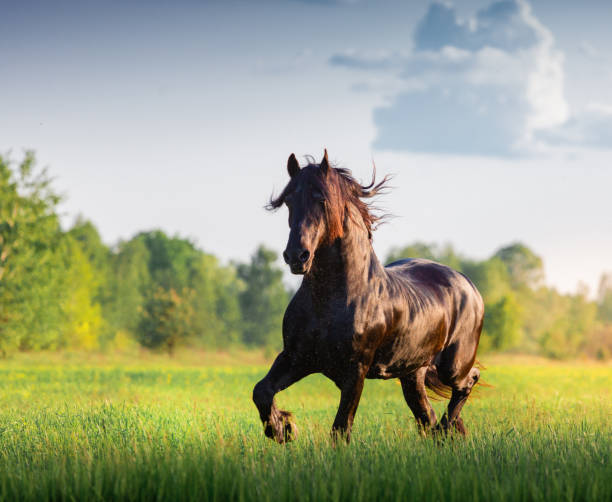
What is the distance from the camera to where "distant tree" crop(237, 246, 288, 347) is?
5812 centimetres

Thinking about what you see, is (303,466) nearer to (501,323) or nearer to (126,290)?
(501,323)

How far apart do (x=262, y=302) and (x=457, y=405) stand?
51753 millimetres

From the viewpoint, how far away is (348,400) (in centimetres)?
571

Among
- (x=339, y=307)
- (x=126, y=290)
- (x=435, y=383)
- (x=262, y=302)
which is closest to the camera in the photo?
(x=339, y=307)

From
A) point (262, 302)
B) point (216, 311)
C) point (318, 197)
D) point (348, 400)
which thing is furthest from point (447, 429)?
point (216, 311)

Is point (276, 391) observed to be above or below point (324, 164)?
below

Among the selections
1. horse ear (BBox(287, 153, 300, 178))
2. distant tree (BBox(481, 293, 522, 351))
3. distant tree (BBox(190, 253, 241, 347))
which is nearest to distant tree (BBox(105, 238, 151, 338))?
distant tree (BBox(190, 253, 241, 347))

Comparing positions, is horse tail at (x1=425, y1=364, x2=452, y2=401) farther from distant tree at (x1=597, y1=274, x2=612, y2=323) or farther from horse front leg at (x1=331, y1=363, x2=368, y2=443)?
distant tree at (x1=597, y1=274, x2=612, y2=323)

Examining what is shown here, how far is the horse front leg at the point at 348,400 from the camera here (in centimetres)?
572

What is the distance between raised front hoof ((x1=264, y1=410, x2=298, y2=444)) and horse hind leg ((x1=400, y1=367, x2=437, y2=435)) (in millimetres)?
1864

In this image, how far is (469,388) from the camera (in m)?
7.90

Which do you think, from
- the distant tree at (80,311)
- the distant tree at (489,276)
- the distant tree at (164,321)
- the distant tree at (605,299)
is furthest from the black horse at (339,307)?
the distant tree at (605,299)

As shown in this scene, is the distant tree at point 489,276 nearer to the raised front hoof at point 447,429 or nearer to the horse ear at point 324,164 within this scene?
the raised front hoof at point 447,429

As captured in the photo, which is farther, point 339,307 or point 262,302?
point 262,302
